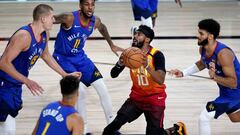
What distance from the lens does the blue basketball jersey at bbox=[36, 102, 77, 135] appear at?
182 inches

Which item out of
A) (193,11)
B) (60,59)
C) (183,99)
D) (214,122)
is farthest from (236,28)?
(60,59)

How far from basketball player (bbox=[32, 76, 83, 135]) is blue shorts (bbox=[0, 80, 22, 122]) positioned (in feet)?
3.94

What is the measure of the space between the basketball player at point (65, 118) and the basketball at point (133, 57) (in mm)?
1428

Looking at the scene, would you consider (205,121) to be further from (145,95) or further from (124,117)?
(124,117)

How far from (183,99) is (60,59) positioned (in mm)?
2225

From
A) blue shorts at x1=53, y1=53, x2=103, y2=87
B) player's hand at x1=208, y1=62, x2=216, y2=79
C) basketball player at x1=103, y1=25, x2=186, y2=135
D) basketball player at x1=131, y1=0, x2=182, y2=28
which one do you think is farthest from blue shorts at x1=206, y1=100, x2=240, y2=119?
basketball player at x1=131, y1=0, x2=182, y2=28

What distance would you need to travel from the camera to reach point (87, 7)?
6762 millimetres

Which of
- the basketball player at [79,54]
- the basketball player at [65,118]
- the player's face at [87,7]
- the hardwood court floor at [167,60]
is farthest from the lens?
the hardwood court floor at [167,60]

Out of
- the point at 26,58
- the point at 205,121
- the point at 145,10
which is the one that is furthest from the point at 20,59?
the point at 145,10

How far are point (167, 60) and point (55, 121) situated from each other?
6.45m

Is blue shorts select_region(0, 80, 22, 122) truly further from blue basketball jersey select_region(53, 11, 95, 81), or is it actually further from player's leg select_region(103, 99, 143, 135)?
blue basketball jersey select_region(53, 11, 95, 81)

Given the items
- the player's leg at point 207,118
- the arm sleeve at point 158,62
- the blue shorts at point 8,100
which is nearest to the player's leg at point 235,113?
the player's leg at point 207,118

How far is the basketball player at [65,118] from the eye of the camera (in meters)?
4.61

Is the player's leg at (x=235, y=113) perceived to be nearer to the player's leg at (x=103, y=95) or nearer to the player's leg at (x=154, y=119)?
the player's leg at (x=154, y=119)
